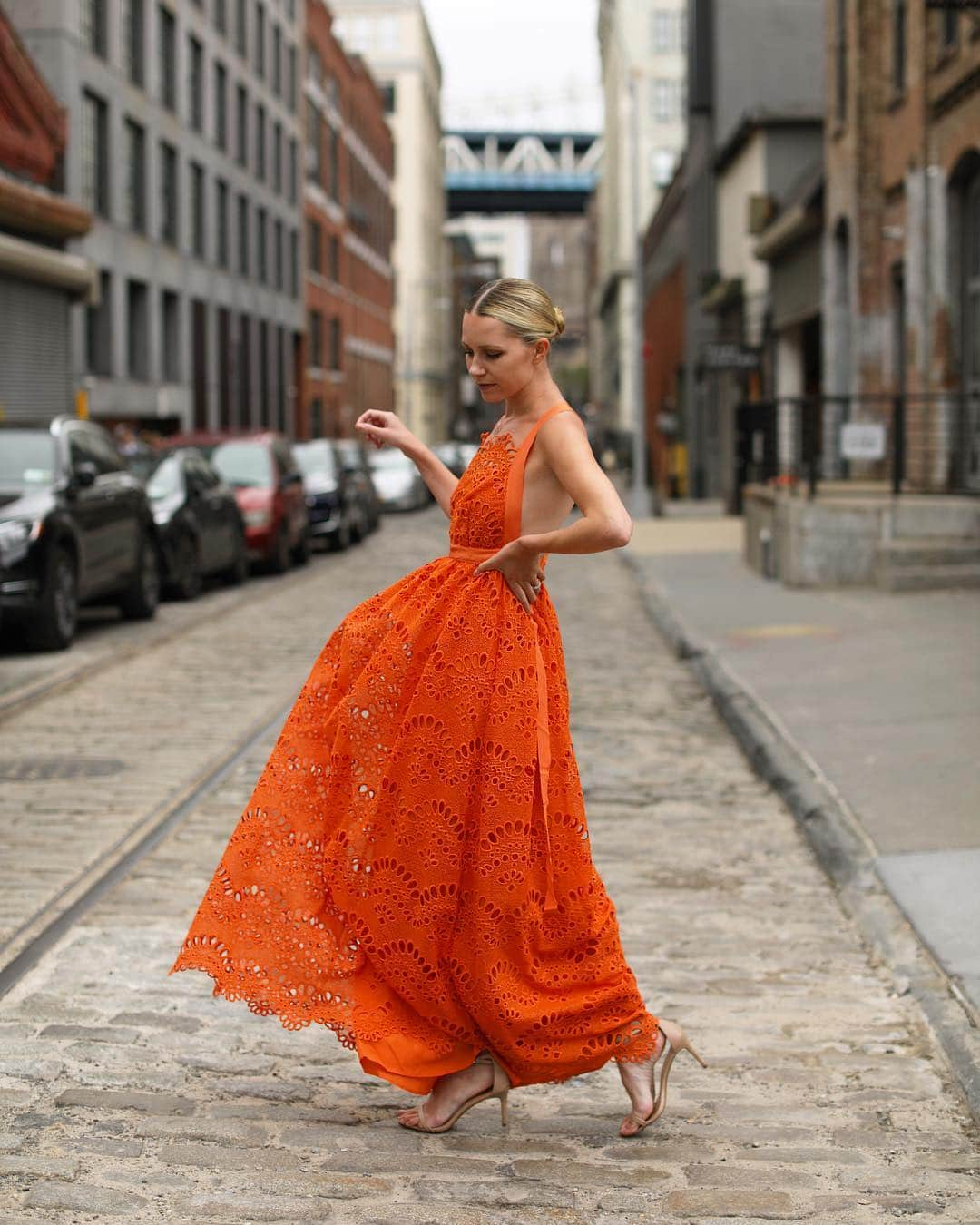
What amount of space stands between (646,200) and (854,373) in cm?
6467

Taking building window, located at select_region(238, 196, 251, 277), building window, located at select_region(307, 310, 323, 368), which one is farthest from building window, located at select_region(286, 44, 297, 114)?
building window, located at select_region(238, 196, 251, 277)

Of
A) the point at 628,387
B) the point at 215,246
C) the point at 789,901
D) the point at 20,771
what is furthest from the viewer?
the point at 628,387

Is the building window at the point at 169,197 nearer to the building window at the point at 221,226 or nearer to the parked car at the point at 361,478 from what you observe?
the building window at the point at 221,226

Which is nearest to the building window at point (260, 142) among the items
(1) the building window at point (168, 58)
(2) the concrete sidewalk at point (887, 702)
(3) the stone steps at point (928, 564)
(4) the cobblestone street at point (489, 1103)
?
(1) the building window at point (168, 58)

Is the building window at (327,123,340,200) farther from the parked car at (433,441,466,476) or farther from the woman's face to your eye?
the woman's face

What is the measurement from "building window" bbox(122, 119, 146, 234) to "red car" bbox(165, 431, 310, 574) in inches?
614

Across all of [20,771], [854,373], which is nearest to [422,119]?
[854,373]

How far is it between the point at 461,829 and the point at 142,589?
40.8 ft

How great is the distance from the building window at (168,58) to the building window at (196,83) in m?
1.97

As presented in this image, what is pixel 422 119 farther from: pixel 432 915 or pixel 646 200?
pixel 432 915

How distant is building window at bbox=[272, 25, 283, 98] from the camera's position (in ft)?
176

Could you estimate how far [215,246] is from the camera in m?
45.4

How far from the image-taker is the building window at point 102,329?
1374 inches

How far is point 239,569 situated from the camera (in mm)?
20188
